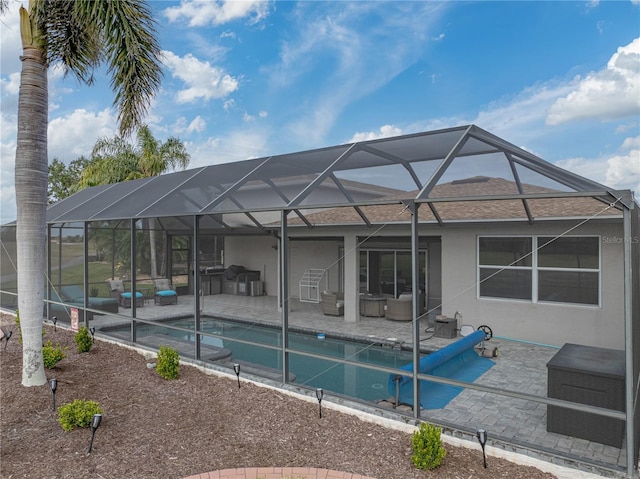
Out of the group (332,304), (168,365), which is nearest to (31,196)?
(168,365)

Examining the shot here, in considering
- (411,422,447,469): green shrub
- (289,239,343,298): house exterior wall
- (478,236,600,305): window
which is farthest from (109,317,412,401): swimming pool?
(289,239,343,298): house exterior wall

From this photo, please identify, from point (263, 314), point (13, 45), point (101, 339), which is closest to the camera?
point (13, 45)

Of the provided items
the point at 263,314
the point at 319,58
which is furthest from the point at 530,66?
the point at 263,314

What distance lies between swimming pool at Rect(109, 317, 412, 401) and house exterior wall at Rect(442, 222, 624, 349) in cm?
216

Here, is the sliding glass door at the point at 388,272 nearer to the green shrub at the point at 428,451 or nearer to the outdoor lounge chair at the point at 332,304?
the outdoor lounge chair at the point at 332,304

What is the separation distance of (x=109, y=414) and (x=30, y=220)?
9.40ft

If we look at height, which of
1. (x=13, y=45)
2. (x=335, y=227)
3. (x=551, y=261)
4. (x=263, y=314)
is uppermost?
(x=13, y=45)

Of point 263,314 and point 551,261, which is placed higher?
point 551,261

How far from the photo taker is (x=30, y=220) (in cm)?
577

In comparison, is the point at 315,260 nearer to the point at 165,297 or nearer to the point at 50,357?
the point at 165,297

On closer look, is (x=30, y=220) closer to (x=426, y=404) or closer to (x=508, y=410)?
(x=426, y=404)

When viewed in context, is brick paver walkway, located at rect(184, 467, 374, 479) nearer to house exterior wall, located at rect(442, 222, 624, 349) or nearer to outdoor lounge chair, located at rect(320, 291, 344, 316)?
house exterior wall, located at rect(442, 222, 624, 349)

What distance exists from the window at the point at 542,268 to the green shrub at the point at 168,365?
18.9 feet

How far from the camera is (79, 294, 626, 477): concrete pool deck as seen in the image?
4.07m
